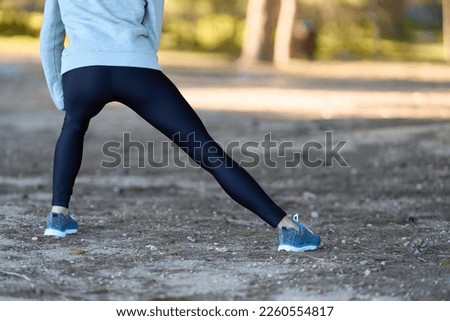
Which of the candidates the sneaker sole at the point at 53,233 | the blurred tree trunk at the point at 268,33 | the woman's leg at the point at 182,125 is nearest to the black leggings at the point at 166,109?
the woman's leg at the point at 182,125

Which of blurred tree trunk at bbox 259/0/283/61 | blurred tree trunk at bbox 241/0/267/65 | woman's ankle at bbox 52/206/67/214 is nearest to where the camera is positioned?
woman's ankle at bbox 52/206/67/214

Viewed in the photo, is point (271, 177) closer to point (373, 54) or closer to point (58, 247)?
point (58, 247)

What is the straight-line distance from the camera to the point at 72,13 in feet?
17.5

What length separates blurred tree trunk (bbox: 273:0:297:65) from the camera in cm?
3058

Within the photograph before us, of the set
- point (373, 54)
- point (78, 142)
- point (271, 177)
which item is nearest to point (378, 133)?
point (271, 177)

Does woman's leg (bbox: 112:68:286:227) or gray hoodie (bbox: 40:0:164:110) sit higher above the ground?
gray hoodie (bbox: 40:0:164:110)

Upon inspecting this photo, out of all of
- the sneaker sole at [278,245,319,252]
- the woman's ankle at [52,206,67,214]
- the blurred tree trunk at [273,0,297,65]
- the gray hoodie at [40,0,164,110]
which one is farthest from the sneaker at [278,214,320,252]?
the blurred tree trunk at [273,0,297,65]

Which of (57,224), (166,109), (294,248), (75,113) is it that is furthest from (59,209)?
(294,248)

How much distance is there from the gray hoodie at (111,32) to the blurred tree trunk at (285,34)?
25272mm

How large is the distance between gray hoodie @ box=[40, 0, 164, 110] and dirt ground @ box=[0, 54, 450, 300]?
96 centimetres

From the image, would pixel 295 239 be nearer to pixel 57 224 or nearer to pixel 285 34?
pixel 57 224

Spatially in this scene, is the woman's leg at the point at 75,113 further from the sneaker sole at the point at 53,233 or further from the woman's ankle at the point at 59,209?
the sneaker sole at the point at 53,233

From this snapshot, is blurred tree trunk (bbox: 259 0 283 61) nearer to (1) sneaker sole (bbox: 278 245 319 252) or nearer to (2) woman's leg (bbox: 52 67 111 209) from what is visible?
(2) woman's leg (bbox: 52 67 111 209)

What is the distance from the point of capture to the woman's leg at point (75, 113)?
5211 mm
